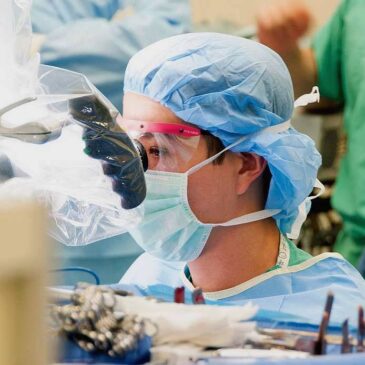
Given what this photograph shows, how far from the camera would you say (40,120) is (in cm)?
97

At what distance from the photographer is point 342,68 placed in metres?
2.28

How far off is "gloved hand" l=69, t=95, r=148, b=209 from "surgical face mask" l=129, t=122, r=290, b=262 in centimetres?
28

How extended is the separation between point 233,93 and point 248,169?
15 cm

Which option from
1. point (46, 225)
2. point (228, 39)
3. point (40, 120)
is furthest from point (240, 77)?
point (46, 225)

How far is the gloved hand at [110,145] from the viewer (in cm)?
103

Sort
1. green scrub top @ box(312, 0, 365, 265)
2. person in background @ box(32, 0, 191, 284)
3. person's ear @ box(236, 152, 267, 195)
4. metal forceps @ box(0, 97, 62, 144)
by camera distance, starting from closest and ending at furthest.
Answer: metal forceps @ box(0, 97, 62, 144), person's ear @ box(236, 152, 267, 195), person in background @ box(32, 0, 191, 284), green scrub top @ box(312, 0, 365, 265)

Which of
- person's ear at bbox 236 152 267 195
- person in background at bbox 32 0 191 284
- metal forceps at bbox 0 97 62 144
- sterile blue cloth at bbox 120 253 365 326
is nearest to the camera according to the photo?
metal forceps at bbox 0 97 62 144

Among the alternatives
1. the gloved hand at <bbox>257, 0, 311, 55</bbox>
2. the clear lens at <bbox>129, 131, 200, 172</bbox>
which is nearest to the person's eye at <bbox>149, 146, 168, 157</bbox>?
the clear lens at <bbox>129, 131, 200, 172</bbox>

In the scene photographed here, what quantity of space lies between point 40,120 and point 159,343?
326mm

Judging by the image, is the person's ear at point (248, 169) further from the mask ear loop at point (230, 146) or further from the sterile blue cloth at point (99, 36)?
the sterile blue cloth at point (99, 36)

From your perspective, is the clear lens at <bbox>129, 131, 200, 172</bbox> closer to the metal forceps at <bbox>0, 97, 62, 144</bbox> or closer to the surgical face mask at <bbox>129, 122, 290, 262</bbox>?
the surgical face mask at <bbox>129, 122, 290, 262</bbox>

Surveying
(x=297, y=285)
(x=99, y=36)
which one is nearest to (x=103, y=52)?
(x=99, y=36)

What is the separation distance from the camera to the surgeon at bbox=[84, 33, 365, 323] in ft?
4.42

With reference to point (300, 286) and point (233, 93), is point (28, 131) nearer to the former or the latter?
point (233, 93)
